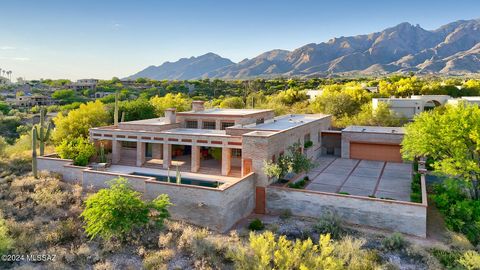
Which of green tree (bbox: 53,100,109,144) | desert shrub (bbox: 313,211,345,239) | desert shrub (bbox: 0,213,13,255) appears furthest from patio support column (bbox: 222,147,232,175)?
green tree (bbox: 53,100,109,144)

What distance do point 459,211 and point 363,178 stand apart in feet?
30.4

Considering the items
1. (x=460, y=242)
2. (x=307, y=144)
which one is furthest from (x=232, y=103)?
(x=460, y=242)

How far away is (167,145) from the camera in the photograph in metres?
30.2

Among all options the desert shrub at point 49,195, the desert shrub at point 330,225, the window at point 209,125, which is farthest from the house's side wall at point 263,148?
the desert shrub at point 49,195

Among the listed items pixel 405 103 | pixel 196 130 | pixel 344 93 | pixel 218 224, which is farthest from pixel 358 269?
pixel 344 93

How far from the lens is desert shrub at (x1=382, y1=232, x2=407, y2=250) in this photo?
19.5 m

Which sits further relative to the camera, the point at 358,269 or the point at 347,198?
the point at 347,198

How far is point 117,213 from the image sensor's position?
19484 mm

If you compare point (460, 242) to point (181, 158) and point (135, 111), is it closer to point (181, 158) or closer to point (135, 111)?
point (181, 158)

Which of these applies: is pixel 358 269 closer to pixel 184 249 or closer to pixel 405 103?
pixel 184 249

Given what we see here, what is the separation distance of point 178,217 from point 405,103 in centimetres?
4318

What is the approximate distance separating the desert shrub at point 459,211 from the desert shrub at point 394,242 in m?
3.75

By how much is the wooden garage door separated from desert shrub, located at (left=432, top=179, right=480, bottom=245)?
13540 mm

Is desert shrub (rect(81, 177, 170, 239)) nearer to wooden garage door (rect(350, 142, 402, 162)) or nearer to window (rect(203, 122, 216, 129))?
window (rect(203, 122, 216, 129))
